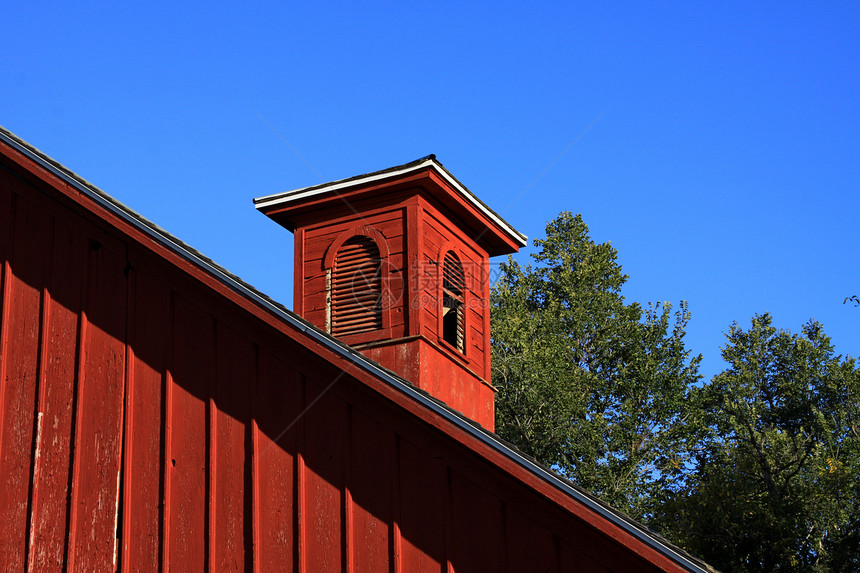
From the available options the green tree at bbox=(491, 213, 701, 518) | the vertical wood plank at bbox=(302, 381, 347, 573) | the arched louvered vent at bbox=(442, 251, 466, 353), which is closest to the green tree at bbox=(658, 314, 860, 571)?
the green tree at bbox=(491, 213, 701, 518)

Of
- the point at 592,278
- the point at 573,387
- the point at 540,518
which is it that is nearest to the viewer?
the point at 540,518

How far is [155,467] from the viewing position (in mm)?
7941

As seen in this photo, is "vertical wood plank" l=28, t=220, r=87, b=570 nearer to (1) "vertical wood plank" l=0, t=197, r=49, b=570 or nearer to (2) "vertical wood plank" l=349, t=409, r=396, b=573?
(1) "vertical wood plank" l=0, t=197, r=49, b=570

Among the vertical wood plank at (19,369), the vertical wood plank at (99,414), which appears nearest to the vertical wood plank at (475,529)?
the vertical wood plank at (99,414)

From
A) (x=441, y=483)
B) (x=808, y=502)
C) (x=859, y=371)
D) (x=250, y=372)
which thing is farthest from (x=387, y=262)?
(x=859, y=371)

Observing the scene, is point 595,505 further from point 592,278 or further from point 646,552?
point 592,278

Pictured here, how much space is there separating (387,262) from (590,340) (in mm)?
25722

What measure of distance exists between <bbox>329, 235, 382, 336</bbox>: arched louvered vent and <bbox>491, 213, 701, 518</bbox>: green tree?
61.3 feet

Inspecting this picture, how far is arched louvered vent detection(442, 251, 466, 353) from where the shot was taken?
13.6 metres

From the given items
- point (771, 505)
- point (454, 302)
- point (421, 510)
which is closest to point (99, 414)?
point (421, 510)

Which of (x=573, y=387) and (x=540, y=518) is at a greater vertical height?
(x=573, y=387)

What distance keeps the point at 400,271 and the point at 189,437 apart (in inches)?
211

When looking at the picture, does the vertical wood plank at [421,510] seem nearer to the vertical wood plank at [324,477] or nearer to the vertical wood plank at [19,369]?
the vertical wood plank at [324,477]

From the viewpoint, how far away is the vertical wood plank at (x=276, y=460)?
745cm
